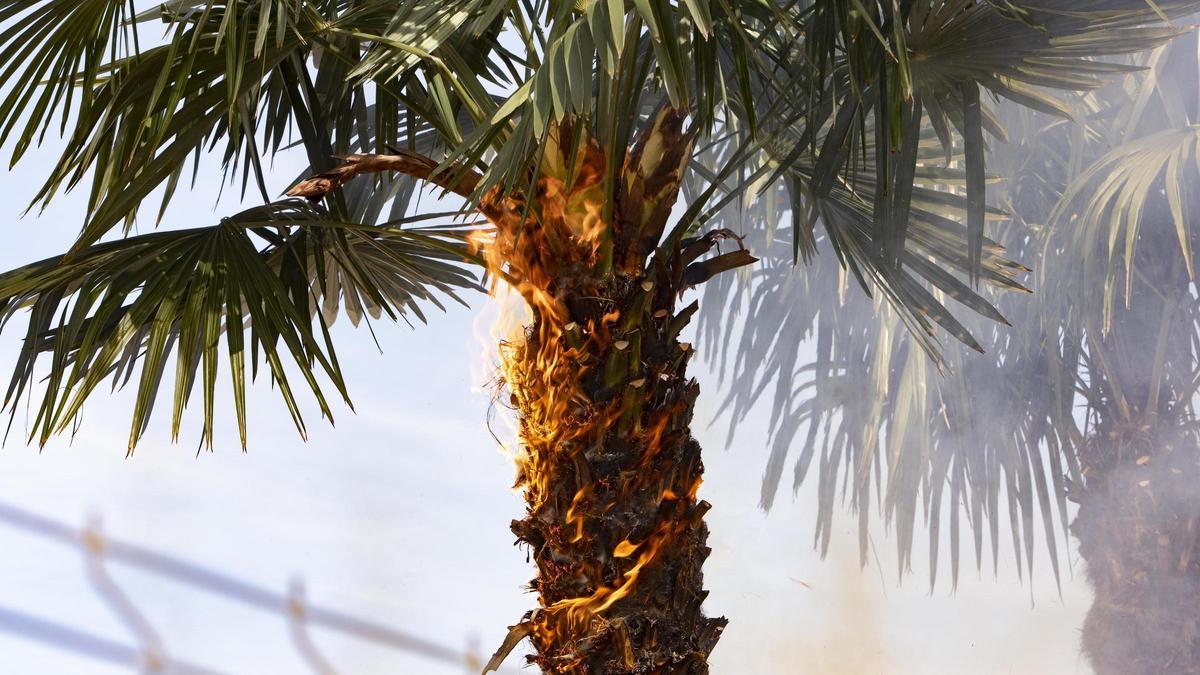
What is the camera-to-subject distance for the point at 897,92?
4.42ft

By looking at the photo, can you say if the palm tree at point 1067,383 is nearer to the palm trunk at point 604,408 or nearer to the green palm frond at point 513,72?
the green palm frond at point 513,72

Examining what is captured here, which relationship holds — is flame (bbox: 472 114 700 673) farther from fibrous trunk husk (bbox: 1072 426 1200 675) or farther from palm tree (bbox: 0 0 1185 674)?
fibrous trunk husk (bbox: 1072 426 1200 675)

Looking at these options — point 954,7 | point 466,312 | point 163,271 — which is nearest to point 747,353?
point 466,312

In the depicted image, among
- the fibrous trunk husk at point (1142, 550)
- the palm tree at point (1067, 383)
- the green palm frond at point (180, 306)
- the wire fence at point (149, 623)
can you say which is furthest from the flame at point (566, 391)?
the wire fence at point (149, 623)

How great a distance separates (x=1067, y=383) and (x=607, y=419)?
8.07 feet

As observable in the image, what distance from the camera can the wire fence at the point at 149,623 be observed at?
3320 mm

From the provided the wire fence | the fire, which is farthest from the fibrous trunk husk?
the fire

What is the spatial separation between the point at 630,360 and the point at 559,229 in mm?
204

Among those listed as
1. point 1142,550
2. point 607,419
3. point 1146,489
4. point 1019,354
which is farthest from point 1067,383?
point 607,419

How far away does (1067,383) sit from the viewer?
3410 mm

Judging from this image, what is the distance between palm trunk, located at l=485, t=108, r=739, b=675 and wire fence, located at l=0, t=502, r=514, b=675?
243 cm

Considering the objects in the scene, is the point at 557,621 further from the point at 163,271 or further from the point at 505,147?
the point at 163,271

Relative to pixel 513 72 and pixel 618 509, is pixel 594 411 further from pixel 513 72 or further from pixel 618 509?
pixel 513 72

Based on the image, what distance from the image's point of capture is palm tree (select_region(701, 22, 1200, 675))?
10.3ft
